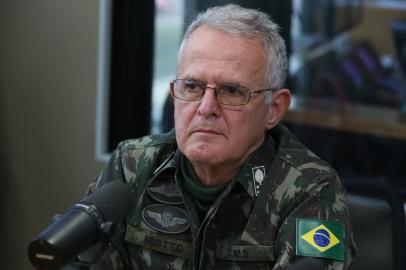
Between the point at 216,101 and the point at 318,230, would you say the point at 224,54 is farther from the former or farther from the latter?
the point at 318,230

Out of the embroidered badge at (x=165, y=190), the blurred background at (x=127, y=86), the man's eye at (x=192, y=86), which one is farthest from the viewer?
the blurred background at (x=127, y=86)

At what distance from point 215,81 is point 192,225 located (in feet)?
1.02

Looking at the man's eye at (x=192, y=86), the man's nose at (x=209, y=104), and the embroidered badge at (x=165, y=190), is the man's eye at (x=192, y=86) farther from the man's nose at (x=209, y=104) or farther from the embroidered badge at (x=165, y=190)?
the embroidered badge at (x=165, y=190)

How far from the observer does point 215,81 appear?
1484mm

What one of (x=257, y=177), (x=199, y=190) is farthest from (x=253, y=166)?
(x=199, y=190)

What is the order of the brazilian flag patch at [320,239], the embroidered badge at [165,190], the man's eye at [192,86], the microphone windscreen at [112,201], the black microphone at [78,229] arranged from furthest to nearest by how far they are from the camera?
the embroidered badge at [165,190] < the man's eye at [192,86] < the brazilian flag patch at [320,239] < the microphone windscreen at [112,201] < the black microphone at [78,229]

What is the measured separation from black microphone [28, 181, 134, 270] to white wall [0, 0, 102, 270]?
150 cm

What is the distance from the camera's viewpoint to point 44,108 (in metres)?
2.87

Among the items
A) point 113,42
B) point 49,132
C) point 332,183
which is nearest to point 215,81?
point 332,183

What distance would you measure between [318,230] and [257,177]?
191 millimetres

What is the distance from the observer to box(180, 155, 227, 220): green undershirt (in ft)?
5.19

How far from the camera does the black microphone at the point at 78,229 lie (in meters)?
1.09

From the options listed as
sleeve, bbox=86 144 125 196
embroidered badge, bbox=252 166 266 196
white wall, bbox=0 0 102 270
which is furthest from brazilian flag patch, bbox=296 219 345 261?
white wall, bbox=0 0 102 270

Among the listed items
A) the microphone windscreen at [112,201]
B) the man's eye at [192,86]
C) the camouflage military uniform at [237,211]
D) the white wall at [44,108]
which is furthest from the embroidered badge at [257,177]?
the white wall at [44,108]
